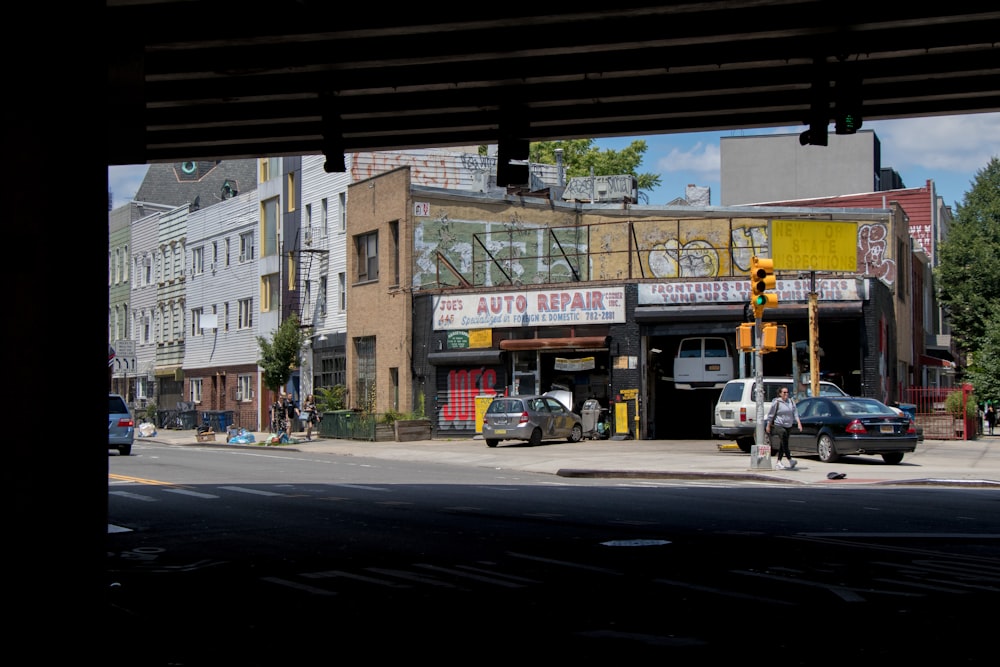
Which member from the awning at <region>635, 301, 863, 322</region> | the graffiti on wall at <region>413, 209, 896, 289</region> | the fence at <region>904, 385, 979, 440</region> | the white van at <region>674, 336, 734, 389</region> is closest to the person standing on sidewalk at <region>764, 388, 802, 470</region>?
the awning at <region>635, 301, 863, 322</region>

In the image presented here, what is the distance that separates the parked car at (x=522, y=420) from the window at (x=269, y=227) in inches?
872

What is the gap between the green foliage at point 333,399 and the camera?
1869 inches

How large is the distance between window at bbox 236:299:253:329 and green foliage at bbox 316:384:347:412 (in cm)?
1212

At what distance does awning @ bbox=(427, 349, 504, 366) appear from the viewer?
1674 inches

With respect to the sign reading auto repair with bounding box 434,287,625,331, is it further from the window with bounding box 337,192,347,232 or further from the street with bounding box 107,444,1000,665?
the street with bounding box 107,444,1000,665

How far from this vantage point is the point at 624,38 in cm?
1325

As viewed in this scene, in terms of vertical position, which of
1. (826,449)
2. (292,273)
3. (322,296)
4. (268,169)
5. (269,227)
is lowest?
(826,449)

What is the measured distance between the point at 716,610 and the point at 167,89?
9.71 m

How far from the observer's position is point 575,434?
39.2 metres

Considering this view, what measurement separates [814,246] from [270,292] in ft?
86.0

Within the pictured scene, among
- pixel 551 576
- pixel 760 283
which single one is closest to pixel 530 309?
pixel 760 283

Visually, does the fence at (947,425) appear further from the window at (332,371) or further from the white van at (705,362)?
the window at (332,371)

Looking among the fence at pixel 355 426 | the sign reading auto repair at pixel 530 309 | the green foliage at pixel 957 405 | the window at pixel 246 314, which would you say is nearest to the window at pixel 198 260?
the window at pixel 246 314

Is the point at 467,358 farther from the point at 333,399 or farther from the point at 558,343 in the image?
the point at 333,399
